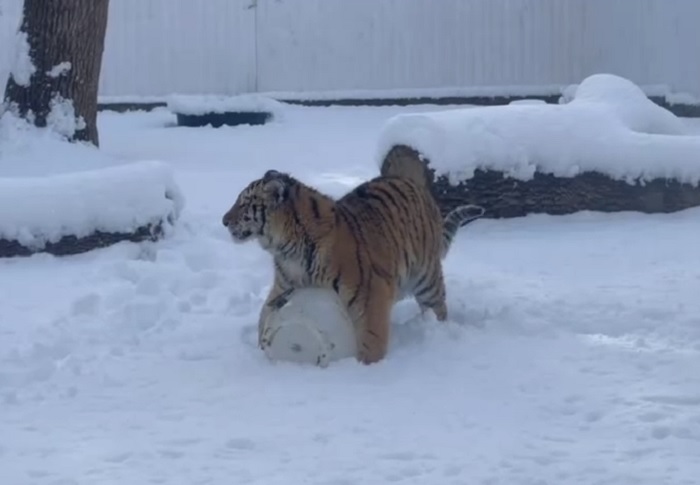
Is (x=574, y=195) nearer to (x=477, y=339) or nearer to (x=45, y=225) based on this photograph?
(x=477, y=339)

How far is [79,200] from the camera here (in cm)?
712

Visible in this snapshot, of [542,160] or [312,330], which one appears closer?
[312,330]

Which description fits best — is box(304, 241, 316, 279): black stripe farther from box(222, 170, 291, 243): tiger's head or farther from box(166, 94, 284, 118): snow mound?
box(166, 94, 284, 118): snow mound

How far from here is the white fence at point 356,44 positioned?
14445 millimetres

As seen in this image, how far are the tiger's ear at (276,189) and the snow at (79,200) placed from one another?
1854 millimetres

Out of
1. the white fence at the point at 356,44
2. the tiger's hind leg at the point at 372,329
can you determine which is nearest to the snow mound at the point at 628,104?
the tiger's hind leg at the point at 372,329

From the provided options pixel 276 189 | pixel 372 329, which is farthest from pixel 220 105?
pixel 372 329

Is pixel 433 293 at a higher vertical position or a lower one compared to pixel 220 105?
lower

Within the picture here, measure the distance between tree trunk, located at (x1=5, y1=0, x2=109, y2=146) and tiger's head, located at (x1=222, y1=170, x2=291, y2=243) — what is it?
10.8 ft

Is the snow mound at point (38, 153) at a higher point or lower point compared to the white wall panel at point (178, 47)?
lower

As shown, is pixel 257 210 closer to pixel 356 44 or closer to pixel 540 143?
pixel 540 143

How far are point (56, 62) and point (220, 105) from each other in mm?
4495

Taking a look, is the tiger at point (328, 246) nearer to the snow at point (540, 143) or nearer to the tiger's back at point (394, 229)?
the tiger's back at point (394, 229)

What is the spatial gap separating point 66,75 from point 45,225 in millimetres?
1843
